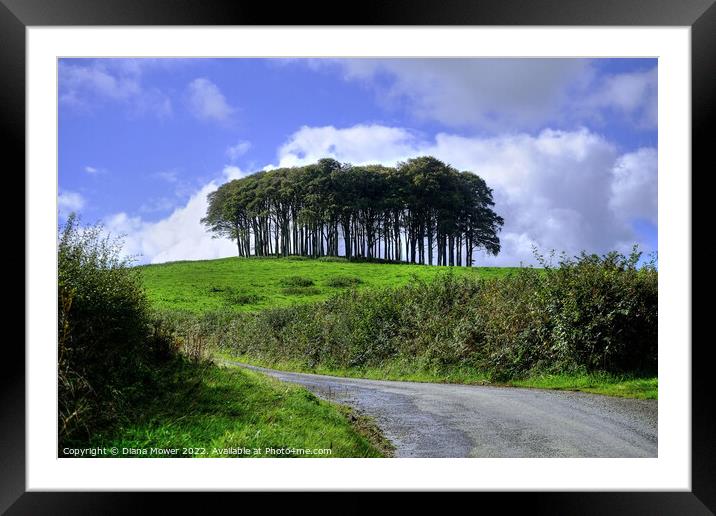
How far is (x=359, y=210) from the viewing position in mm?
8219

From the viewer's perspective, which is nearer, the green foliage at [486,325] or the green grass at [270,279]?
the green grass at [270,279]

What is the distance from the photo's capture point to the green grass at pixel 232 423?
16.9 ft

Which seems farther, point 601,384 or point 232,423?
point 601,384

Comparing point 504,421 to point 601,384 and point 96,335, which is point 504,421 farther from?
point 96,335

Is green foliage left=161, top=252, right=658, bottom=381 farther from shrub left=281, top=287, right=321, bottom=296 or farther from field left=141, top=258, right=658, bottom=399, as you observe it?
shrub left=281, top=287, right=321, bottom=296

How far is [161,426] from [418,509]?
2692 mm

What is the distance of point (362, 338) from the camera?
10406 millimetres

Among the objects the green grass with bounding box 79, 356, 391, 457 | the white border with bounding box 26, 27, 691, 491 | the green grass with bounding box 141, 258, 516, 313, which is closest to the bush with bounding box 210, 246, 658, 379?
the green grass with bounding box 141, 258, 516, 313

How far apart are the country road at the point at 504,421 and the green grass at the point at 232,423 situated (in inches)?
21.2

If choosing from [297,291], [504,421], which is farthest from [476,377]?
[297,291]

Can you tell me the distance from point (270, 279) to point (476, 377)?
13.5ft

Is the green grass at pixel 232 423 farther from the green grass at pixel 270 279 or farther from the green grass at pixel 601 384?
the green grass at pixel 601 384
